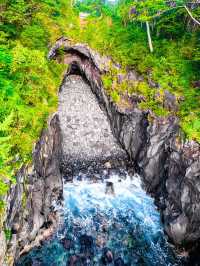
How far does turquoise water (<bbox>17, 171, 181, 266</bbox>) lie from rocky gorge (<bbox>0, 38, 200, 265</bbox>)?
2.95ft

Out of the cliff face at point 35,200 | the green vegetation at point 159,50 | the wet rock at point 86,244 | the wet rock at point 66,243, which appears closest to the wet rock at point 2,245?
the cliff face at point 35,200

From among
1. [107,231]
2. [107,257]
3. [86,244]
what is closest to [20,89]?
[86,244]

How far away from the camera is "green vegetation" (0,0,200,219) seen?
1320 cm

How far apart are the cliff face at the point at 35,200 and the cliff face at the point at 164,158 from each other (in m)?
7.36

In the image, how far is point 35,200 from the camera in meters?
15.3

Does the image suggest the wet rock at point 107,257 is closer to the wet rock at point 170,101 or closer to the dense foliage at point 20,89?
the dense foliage at point 20,89

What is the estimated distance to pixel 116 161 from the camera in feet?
76.7

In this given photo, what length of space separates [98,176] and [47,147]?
6248mm

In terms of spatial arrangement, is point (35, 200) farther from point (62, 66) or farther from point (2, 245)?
point (62, 66)

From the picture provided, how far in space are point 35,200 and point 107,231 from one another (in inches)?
245

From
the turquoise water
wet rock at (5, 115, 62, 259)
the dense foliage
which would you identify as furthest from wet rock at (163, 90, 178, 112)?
wet rock at (5, 115, 62, 259)

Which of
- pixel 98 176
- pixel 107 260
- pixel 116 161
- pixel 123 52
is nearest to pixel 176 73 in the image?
pixel 123 52

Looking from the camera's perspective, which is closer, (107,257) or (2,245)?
(2,245)

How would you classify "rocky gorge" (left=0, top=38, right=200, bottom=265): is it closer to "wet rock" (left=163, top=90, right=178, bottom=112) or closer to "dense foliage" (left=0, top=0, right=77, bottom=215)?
"wet rock" (left=163, top=90, right=178, bottom=112)
